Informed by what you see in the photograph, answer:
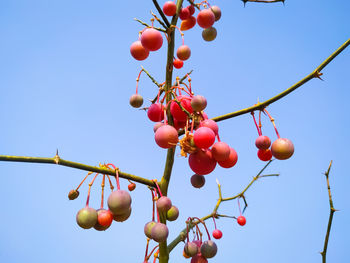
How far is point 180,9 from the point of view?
1.33m

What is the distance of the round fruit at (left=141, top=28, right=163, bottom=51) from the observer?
1.17 metres

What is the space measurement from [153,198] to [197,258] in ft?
0.87

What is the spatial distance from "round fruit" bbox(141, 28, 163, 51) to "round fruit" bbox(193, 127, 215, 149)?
15.5 inches

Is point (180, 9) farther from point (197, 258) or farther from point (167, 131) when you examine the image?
point (197, 258)

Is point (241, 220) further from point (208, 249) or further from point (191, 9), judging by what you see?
point (191, 9)

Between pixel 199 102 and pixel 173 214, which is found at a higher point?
pixel 199 102

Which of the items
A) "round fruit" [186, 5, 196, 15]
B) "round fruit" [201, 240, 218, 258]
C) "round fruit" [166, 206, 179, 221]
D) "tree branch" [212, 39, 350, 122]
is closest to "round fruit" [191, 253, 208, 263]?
"round fruit" [201, 240, 218, 258]

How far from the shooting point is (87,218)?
1008mm

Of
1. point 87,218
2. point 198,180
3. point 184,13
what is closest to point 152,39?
point 184,13

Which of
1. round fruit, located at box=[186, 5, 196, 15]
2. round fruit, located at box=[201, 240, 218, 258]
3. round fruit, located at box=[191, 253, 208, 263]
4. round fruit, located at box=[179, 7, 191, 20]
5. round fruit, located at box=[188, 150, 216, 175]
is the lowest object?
round fruit, located at box=[191, 253, 208, 263]

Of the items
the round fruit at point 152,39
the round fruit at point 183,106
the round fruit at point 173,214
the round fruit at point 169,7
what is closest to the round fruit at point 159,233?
the round fruit at point 173,214

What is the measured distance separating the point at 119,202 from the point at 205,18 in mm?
818

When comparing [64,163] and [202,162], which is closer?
[64,163]

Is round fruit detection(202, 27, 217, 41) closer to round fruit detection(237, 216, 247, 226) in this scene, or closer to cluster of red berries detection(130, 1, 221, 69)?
cluster of red berries detection(130, 1, 221, 69)
